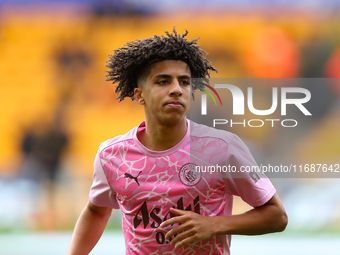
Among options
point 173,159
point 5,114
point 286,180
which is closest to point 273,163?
point 173,159

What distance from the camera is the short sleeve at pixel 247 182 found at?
134cm

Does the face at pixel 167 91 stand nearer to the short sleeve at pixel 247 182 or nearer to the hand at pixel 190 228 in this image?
the short sleeve at pixel 247 182

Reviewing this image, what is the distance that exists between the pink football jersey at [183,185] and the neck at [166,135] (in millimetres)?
25

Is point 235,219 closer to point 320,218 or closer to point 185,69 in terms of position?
point 185,69

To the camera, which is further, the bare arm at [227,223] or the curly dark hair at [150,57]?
the curly dark hair at [150,57]

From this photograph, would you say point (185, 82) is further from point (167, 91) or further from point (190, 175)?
point (190, 175)

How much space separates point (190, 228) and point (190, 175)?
0.22 metres

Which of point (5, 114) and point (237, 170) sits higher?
point (5, 114)

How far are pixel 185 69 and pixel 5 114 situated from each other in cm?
323

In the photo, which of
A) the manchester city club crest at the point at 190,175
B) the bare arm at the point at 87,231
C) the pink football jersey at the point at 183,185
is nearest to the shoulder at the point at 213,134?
the pink football jersey at the point at 183,185

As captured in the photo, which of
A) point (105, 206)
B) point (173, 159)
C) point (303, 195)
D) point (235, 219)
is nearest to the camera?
point (235, 219)

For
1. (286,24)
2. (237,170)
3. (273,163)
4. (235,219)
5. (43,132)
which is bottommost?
(235,219)

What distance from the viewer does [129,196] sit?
1.46m

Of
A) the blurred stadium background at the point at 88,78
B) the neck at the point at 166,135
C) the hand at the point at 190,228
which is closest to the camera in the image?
the hand at the point at 190,228
